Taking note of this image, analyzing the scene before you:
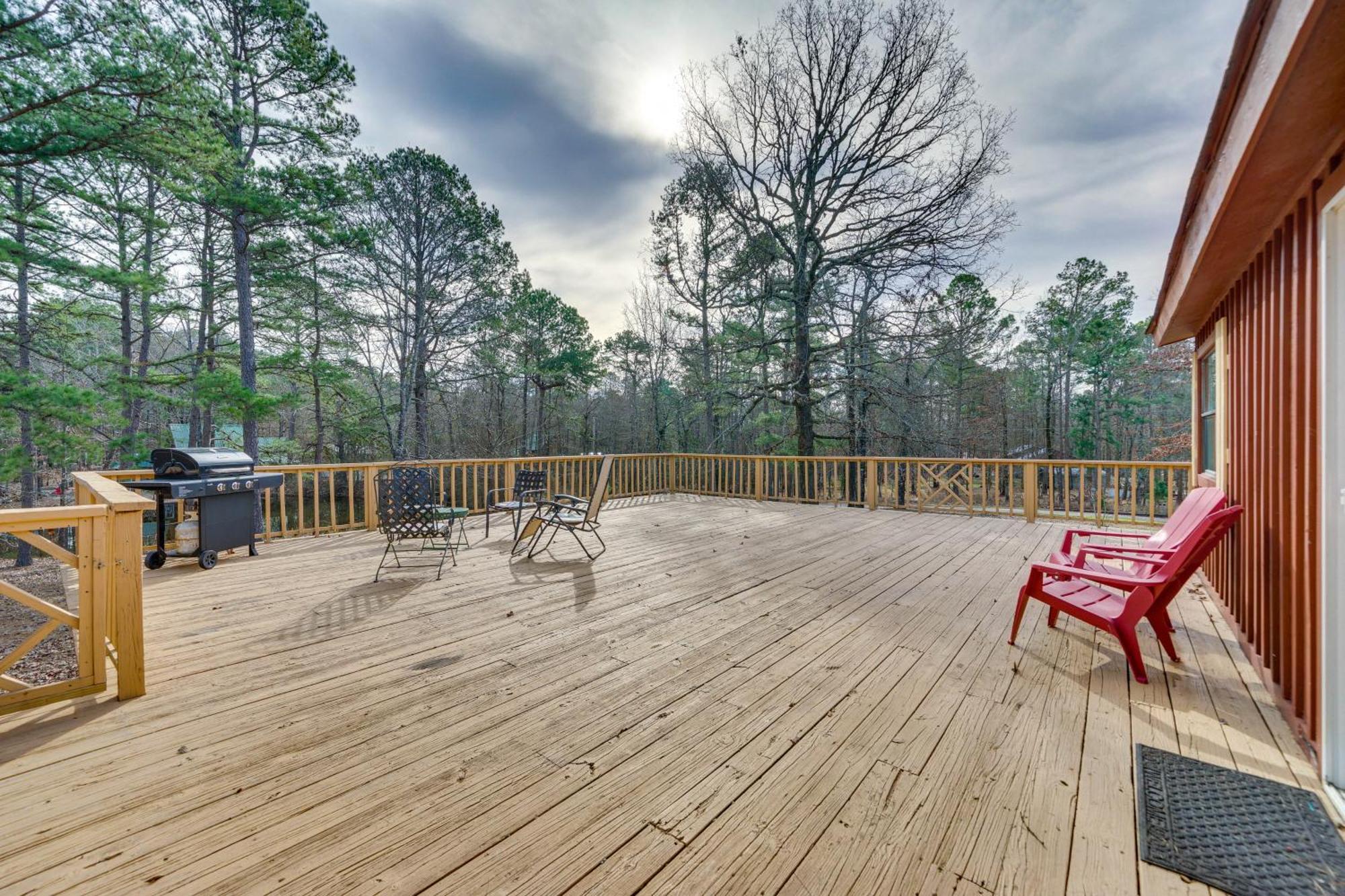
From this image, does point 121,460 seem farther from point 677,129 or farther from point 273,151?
point 677,129

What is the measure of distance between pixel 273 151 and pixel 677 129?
7.57 m

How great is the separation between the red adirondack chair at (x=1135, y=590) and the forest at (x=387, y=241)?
651cm

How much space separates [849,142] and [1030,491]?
23.6 ft

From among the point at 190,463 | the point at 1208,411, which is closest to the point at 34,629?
the point at 190,463

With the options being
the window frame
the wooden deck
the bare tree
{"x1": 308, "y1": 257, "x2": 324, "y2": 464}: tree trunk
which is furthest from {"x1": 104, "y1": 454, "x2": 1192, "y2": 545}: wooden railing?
{"x1": 308, "y1": 257, "x2": 324, "y2": 464}: tree trunk

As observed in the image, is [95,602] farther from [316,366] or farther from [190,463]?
[316,366]

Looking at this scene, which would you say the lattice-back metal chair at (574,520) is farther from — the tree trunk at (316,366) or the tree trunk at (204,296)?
the tree trunk at (316,366)

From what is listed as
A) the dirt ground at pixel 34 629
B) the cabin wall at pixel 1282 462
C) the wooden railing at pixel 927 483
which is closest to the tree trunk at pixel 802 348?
the wooden railing at pixel 927 483

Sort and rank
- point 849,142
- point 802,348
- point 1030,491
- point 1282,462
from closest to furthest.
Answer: point 1282,462 → point 1030,491 → point 849,142 → point 802,348

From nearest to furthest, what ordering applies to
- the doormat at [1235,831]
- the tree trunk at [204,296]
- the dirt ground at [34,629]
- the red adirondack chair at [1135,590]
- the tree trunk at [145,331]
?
the doormat at [1235,831] < the red adirondack chair at [1135,590] < the dirt ground at [34,629] < the tree trunk at [145,331] < the tree trunk at [204,296]

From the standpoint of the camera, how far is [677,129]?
10.0 meters

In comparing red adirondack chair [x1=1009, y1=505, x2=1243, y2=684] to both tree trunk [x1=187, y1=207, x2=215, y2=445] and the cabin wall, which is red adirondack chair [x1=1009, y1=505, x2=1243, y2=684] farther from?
tree trunk [x1=187, y1=207, x2=215, y2=445]

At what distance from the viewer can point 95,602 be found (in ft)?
6.49

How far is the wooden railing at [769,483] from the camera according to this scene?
557 cm
